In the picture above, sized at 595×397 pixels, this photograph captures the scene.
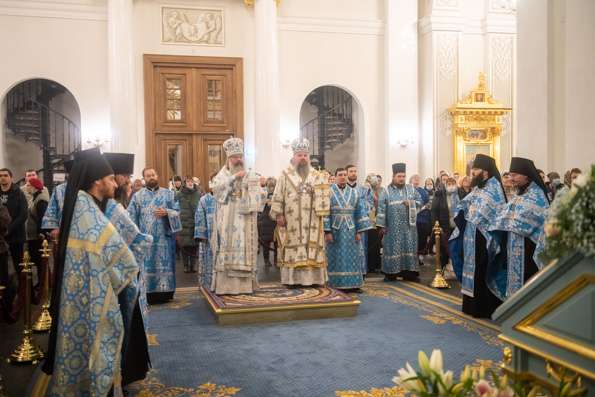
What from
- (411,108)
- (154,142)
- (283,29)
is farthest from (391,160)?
(154,142)

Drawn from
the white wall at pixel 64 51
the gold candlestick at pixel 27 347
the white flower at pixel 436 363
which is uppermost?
the white wall at pixel 64 51

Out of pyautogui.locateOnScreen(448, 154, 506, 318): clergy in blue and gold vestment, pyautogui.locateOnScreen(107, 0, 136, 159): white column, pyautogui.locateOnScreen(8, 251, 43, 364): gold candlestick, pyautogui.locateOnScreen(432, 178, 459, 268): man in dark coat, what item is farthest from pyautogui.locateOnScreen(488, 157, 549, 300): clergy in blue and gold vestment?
pyautogui.locateOnScreen(107, 0, 136, 159): white column

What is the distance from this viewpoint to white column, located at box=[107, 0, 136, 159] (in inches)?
567

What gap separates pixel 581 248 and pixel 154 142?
14139 millimetres

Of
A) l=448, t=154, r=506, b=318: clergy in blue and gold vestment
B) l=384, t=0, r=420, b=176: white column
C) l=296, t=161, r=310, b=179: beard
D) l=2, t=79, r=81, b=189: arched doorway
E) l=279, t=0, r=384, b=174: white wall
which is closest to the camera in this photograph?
l=448, t=154, r=506, b=318: clergy in blue and gold vestment

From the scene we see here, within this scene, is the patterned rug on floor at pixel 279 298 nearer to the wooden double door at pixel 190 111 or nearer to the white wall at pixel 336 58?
the white wall at pixel 336 58

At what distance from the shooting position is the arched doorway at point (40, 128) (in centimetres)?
1761

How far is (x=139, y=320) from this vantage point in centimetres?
429

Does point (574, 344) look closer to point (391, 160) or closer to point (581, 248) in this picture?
point (581, 248)

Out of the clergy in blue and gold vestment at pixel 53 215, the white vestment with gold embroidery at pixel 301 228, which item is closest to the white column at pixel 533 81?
the white vestment with gold embroidery at pixel 301 228

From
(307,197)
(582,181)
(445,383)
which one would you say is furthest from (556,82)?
(445,383)

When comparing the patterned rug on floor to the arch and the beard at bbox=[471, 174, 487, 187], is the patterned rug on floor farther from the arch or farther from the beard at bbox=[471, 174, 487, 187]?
the arch

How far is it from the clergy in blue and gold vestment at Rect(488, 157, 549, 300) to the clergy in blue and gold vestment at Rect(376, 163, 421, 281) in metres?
2.91

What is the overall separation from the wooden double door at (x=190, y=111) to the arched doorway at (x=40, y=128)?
3.02m
